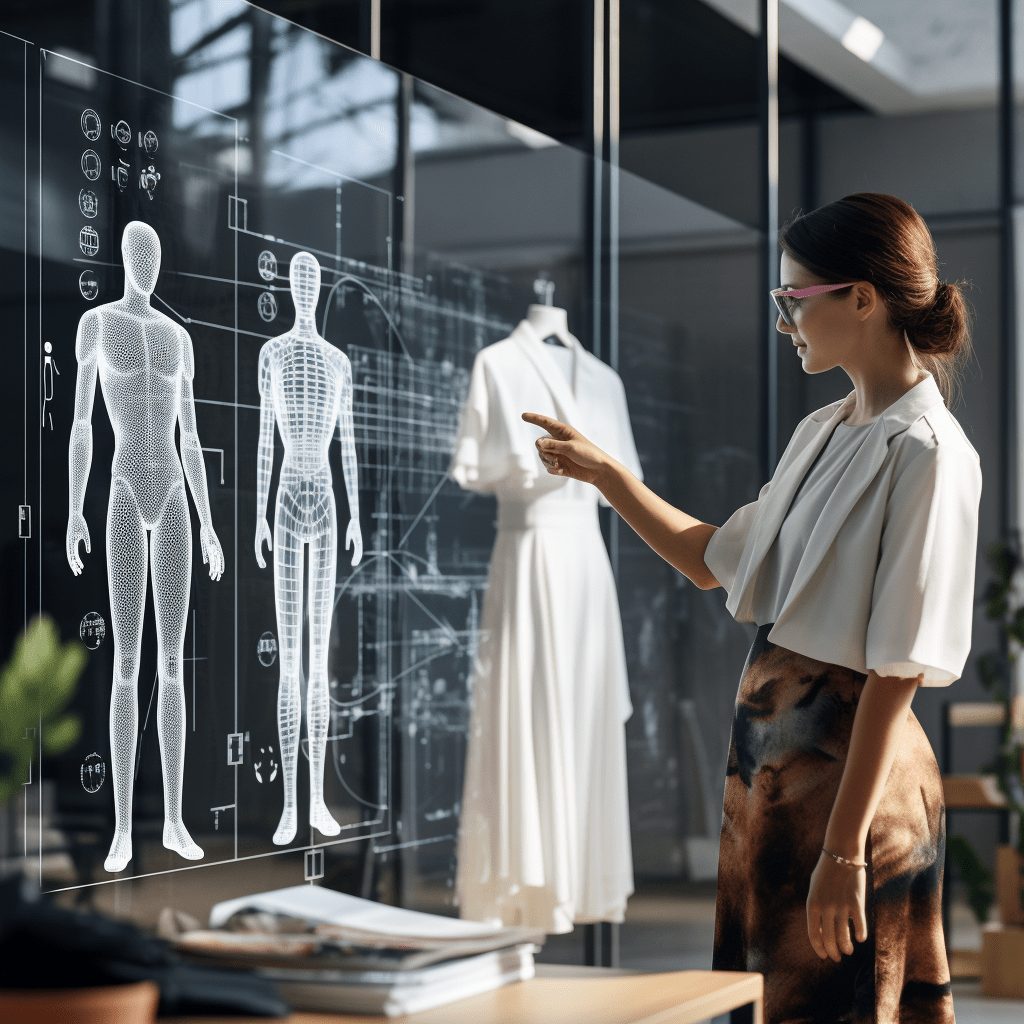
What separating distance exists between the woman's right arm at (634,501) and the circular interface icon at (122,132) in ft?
3.21

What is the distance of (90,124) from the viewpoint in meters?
2.50

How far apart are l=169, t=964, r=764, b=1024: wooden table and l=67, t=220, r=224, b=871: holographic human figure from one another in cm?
131

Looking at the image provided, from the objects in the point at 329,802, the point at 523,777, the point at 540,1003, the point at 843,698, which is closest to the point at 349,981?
the point at 540,1003

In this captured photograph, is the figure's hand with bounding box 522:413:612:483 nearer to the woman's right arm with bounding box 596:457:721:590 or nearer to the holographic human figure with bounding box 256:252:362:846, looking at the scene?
the woman's right arm with bounding box 596:457:721:590

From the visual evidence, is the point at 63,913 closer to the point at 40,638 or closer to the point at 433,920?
the point at 40,638

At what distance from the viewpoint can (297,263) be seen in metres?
2.98

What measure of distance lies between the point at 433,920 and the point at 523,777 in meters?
2.19

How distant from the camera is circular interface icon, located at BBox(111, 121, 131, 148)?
8.36 ft

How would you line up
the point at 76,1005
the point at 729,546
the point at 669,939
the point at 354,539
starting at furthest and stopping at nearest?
the point at 669,939
the point at 354,539
the point at 729,546
the point at 76,1005

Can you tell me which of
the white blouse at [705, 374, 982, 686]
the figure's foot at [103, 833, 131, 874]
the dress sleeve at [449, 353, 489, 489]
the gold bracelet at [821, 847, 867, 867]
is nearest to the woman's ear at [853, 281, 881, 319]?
the white blouse at [705, 374, 982, 686]

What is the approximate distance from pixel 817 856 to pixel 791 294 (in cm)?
66

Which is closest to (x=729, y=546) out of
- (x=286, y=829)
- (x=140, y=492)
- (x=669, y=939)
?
(x=140, y=492)

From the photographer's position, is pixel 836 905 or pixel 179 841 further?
pixel 179 841

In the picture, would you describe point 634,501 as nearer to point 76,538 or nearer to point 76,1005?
point 76,538
